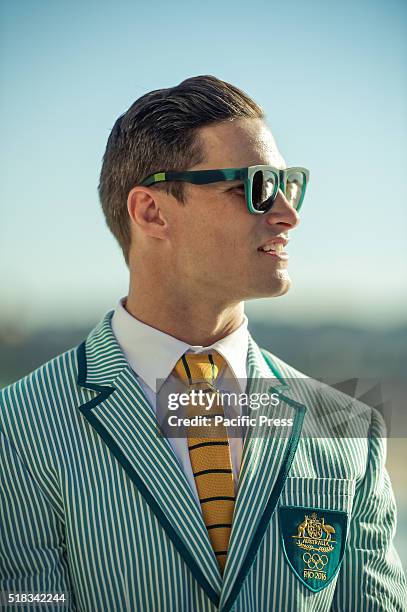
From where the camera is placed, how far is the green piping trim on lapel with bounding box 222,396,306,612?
2.82 meters

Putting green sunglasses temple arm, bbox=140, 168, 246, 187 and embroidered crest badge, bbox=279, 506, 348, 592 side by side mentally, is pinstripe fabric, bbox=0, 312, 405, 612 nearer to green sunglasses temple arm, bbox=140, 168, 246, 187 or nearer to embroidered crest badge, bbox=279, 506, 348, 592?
embroidered crest badge, bbox=279, 506, 348, 592

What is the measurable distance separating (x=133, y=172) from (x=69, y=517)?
1.30 meters

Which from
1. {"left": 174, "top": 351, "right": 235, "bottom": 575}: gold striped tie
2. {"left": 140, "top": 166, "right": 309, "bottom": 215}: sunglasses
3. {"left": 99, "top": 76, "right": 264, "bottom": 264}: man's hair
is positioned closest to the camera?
{"left": 174, "top": 351, "right": 235, "bottom": 575}: gold striped tie

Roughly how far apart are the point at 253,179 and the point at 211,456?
0.97m

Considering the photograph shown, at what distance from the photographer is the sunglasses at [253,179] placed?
3131 mm

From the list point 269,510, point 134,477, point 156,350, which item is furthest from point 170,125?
point 269,510

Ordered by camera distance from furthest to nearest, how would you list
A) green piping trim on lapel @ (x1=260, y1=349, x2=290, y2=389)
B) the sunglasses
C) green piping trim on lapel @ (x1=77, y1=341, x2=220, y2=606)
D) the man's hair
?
green piping trim on lapel @ (x1=260, y1=349, x2=290, y2=389) → the man's hair → the sunglasses → green piping trim on lapel @ (x1=77, y1=341, x2=220, y2=606)

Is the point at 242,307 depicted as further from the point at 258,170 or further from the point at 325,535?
the point at 325,535

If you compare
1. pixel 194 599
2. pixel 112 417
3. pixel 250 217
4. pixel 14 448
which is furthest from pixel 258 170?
pixel 194 599

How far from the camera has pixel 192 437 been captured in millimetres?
3066

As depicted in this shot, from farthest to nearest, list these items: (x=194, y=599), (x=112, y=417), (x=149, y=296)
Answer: (x=149, y=296), (x=112, y=417), (x=194, y=599)

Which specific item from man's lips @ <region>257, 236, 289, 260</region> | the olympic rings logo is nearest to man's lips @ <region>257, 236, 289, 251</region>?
man's lips @ <region>257, 236, 289, 260</region>

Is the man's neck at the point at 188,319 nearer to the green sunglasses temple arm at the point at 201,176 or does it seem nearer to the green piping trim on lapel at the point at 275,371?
the green piping trim on lapel at the point at 275,371

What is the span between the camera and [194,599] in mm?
2828
